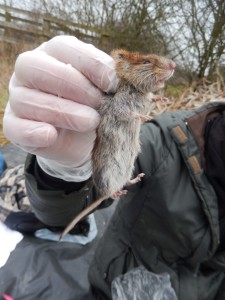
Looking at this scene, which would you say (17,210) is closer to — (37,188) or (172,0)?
(37,188)

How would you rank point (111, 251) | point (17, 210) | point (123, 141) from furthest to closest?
point (17, 210)
point (111, 251)
point (123, 141)

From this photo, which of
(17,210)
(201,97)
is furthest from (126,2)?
(17,210)

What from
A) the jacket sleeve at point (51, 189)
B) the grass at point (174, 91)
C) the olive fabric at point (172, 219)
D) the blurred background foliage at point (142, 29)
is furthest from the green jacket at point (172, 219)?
the blurred background foliage at point (142, 29)

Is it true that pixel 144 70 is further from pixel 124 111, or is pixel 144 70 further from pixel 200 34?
pixel 200 34

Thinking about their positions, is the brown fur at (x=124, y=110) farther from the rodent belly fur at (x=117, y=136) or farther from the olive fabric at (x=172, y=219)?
the olive fabric at (x=172, y=219)

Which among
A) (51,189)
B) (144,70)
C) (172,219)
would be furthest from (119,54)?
(172,219)

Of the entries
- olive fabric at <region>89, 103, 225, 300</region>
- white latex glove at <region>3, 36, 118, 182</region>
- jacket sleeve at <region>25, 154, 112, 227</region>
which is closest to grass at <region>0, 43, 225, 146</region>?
olive fabric at <region>89, 103, 225, 300</region>

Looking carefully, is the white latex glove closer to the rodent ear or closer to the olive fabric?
the rodent ear
